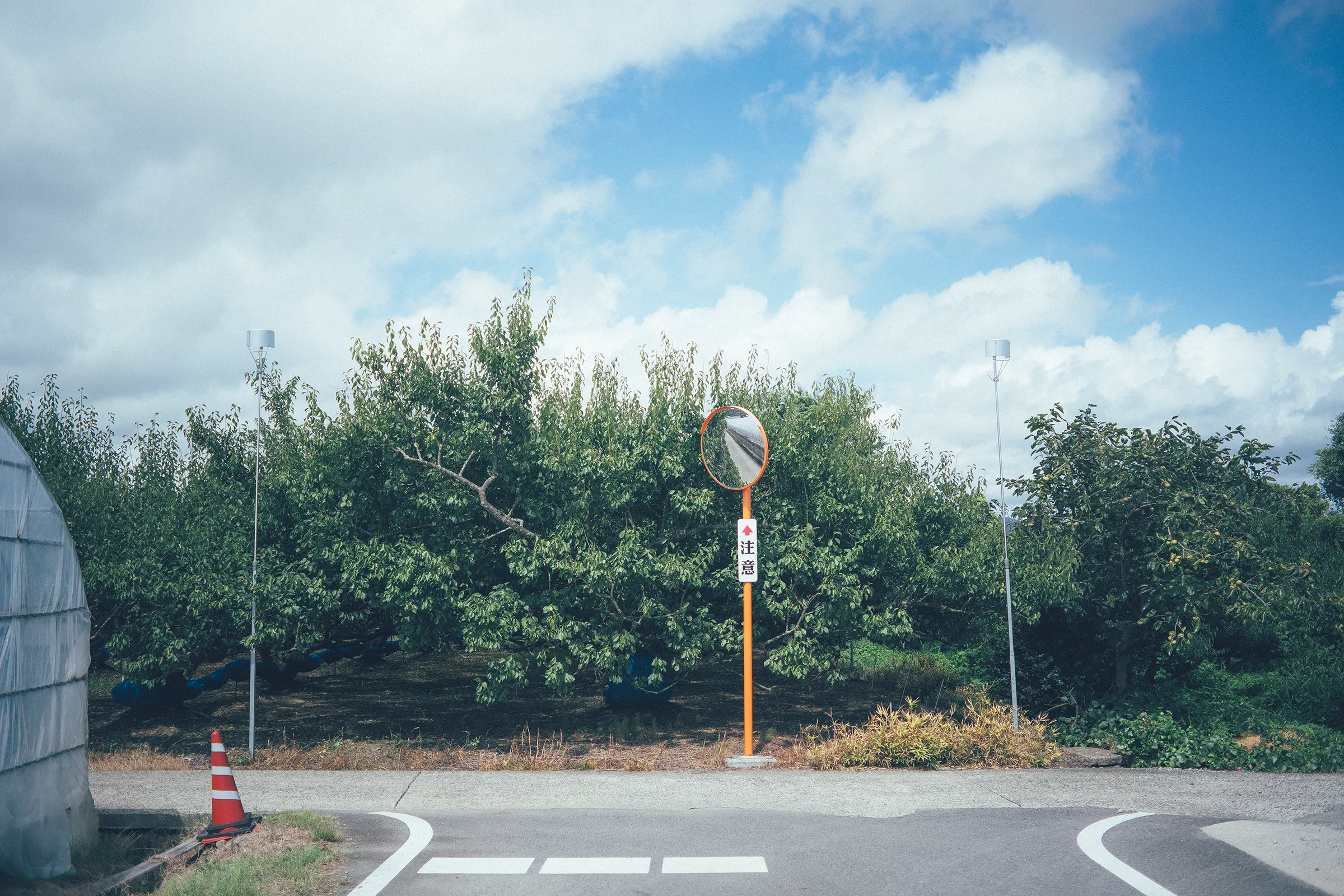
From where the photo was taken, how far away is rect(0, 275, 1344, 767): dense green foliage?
1314 cm

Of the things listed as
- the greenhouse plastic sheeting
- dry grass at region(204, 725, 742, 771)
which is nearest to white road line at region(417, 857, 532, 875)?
the greenhouse plastic sheeting

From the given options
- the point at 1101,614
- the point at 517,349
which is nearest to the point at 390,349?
the point at 517,349

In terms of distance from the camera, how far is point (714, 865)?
6.60 metres

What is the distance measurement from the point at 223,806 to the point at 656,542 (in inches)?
291

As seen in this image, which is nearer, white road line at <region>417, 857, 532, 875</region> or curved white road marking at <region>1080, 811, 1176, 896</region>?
curved white road marking at <region>1080, 811, 1176, 896</region>

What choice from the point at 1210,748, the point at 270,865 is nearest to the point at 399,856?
the point at 270,865

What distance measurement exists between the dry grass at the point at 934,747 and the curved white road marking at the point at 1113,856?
114 inches

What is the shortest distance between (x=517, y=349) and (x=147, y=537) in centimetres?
708

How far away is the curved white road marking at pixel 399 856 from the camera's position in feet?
20.0

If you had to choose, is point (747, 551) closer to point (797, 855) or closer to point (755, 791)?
point (755, 791)

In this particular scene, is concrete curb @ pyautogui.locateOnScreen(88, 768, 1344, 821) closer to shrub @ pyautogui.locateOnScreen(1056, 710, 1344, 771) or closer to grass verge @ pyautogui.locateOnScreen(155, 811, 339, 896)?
shrub @ pyautogui.locateOnScreen(1056, 710, 1344, 771)

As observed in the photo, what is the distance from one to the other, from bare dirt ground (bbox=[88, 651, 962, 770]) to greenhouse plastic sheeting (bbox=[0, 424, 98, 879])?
5.42 meters

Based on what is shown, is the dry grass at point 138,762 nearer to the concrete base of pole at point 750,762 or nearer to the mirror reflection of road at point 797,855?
the mirror reflection of road at point 797,855

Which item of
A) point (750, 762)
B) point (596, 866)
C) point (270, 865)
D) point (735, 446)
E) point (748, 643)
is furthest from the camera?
point (735, 446)
